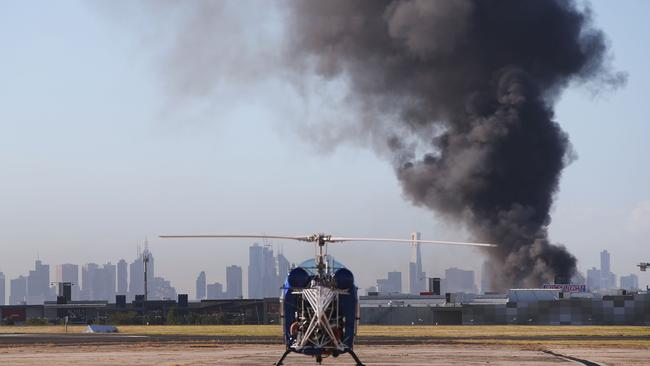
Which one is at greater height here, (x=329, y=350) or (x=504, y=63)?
(x=504, y=63)

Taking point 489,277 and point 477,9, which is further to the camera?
point 477,9

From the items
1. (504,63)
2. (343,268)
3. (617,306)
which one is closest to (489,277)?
(504,63)

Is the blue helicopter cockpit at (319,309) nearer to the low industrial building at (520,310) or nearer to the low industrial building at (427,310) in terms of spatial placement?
the low industrial building at (427,310)

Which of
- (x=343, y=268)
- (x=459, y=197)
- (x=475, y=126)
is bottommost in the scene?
(x=343, y=268)

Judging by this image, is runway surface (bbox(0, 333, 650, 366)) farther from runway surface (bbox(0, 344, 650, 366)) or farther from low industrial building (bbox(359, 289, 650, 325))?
low industrial building (bbox(359, 289, 650, 325))

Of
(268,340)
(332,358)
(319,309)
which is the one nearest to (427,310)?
(268,340)

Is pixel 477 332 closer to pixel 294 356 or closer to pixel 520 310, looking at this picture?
pixel 520 310

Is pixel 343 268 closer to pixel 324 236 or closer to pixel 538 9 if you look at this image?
pixel 324 236

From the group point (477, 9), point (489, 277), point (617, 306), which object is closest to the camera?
point (617, 306)

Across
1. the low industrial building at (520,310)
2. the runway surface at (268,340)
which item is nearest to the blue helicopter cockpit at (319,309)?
the runway surface at (268,340)
